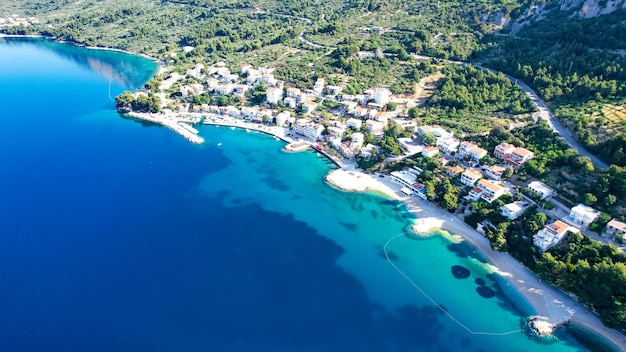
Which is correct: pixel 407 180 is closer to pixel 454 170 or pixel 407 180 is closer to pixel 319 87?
pixel 454 170

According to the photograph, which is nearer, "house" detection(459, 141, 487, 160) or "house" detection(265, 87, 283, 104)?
"house" detection(459, 141, 487, 160)

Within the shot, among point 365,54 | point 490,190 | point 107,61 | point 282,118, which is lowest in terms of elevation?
point 107,61

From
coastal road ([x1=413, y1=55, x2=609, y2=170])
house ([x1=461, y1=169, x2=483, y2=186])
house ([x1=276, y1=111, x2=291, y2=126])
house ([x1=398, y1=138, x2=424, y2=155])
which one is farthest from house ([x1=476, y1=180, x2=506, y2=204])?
house ([x1=276, y1=111, x2=291, y2=126])

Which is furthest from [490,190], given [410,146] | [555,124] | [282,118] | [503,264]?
[282,118]

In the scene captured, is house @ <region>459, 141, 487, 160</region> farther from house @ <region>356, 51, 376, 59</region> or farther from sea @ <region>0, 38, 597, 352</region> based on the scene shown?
house @ <region>356, 51, 376, 59</region>

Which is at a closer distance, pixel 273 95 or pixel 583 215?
pixel 583 215

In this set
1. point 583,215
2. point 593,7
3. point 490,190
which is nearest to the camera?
point 583,215
